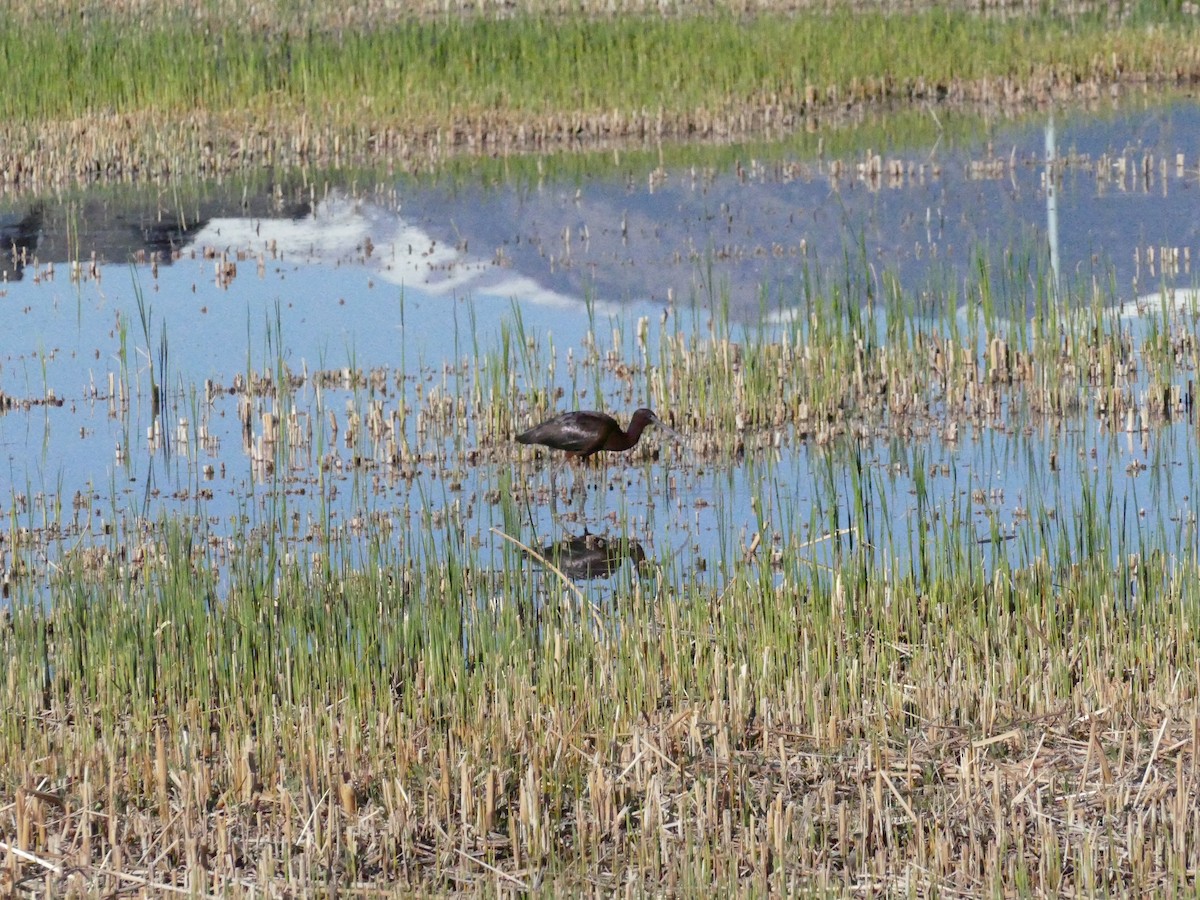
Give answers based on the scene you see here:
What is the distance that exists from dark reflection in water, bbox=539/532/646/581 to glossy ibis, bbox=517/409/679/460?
25.4 inches

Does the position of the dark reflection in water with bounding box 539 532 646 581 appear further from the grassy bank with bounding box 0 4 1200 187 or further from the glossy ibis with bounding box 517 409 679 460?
the grassy bank with bounding box 0 4 1200 187

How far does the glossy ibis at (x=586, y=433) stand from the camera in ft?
25.6

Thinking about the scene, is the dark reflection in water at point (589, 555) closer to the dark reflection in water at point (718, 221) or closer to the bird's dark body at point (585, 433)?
the bird's dark body at point (585, 433)

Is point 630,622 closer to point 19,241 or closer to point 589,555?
point 589,555

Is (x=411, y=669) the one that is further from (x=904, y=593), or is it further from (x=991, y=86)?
(x=991, y=86)

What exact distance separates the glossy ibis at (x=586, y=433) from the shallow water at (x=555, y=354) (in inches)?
7.8

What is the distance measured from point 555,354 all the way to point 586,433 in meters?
2.49

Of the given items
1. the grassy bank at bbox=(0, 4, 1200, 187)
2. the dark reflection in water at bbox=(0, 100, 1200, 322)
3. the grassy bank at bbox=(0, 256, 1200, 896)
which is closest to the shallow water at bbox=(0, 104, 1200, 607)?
the dark reflection in water at bbox=(0, 100, 1200, 322)

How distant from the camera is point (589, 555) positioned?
7.03 metres

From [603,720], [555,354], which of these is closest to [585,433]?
[555,354]

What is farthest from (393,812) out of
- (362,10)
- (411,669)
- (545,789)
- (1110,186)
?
(362,10)

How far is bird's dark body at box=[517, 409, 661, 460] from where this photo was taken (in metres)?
7.82

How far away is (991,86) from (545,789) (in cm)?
1667

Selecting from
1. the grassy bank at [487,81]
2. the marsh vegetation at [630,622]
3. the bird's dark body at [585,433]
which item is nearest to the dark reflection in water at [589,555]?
the marsh vegetation at [630,622]
